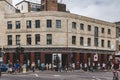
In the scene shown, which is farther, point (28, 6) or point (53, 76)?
point (28, 6)

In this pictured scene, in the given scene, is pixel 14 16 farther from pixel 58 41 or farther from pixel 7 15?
pixel 58 41

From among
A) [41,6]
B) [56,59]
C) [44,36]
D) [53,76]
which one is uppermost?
[41,6]

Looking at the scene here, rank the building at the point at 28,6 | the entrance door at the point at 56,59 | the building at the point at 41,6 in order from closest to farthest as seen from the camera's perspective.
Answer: the entrance door at the point at 56,59
the building at the point at 41,6
the building at the point at 28,6

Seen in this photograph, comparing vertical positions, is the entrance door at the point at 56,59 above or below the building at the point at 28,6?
below

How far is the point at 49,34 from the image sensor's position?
2707 inches

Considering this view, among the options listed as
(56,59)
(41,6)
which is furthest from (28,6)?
(56,59)

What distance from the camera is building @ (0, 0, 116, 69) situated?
68625 mm

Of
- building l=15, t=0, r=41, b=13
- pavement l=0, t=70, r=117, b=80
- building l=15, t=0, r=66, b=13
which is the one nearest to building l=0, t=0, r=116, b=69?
building l=15, t=0, r=66, b=13

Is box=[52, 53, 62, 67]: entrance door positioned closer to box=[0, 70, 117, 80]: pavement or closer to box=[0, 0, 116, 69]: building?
box=[0, 0, 116, 69]: building

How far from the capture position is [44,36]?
6862 centimetres

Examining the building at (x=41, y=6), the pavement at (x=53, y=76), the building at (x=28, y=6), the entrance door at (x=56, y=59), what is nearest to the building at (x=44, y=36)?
the entrance door at (x=56, y=59)

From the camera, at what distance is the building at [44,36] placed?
68625 mm

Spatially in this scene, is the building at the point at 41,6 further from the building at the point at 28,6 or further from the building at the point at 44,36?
the building at the point at 44,36

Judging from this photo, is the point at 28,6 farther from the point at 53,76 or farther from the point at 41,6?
the point at 53,76
